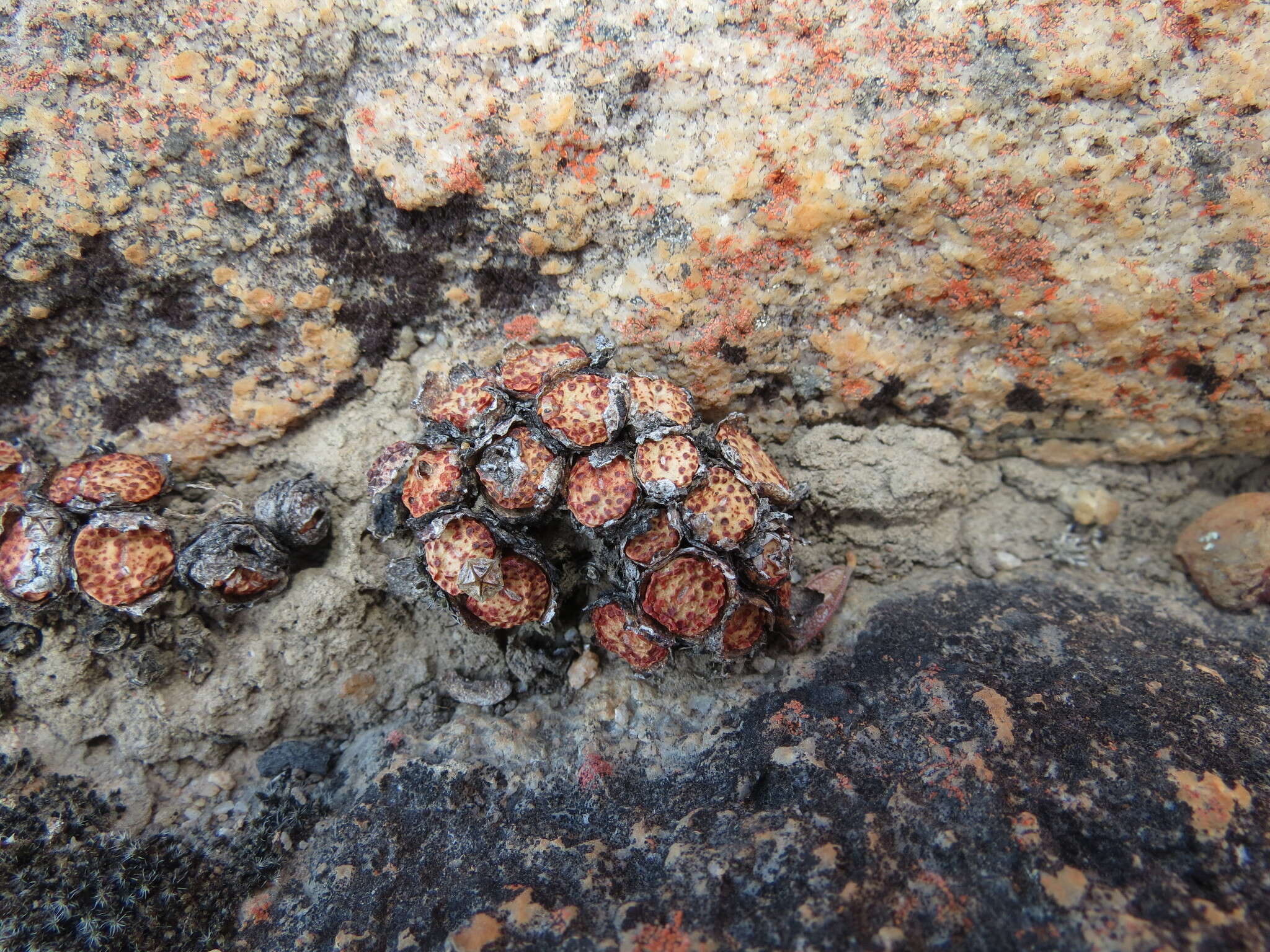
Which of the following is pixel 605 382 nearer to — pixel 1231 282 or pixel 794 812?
pixel 794 812

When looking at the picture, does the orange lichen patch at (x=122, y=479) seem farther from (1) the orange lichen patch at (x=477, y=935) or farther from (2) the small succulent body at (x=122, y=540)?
(1) the orange lichen patch at (x=477, y=935)

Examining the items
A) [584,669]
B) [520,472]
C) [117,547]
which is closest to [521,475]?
[520,472]

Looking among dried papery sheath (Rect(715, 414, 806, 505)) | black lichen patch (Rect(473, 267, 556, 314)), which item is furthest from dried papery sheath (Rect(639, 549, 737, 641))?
black lichen patch (Rect(473, 267, 556, 314))

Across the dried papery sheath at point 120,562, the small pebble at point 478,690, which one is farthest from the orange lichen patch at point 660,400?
the dried papery sheath at point 120,562

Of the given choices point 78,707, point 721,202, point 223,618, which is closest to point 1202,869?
point 721,202

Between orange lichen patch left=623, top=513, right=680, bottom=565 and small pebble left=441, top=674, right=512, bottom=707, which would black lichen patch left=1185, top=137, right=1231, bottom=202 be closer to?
orange lichen patch left=623, top=513, right=680, bottom=565

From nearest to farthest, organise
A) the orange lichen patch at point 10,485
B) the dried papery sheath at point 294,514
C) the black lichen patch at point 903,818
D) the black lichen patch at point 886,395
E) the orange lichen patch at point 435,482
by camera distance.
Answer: the black lichen patch at point 903,818 < the orange lichen patch at point 435,482 < the orange lichen patch at point 10,485 < the dried papery sheath at point 294,514 < the black lichen patch at point 886,395
